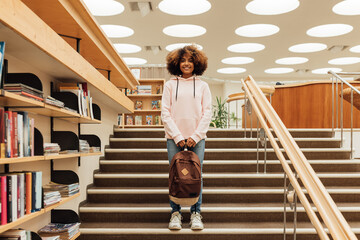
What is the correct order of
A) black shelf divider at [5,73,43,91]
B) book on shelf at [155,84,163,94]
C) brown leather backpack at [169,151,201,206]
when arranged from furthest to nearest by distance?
book on shelf at [155,84,163,94] → brown leather backpack at [169,151,201,206] → black shelf divider at [5,73,43,91]

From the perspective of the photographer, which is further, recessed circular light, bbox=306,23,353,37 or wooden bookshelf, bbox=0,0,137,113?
recessed circular light, bbox=306,23,353,37

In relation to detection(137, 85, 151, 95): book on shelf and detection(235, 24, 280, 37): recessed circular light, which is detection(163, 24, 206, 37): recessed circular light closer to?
detection(235, 24, 280, 37): recessed circular light

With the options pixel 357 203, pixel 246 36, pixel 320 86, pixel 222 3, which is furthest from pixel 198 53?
pixel 246 36

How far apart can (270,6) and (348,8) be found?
1508 millimetres

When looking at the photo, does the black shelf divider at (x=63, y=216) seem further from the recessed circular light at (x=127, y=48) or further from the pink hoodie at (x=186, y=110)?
the recessed circular light at (x=127, y=48)

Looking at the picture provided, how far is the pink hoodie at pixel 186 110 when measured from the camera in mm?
2430

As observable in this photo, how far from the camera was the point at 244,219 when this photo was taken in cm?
286

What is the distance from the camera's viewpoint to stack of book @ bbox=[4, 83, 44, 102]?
5.02 feet

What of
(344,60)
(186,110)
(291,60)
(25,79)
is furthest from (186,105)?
(344,60)

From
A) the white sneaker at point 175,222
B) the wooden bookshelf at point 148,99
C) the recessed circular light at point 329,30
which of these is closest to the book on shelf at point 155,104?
the wooden bookshelf at point 148,99

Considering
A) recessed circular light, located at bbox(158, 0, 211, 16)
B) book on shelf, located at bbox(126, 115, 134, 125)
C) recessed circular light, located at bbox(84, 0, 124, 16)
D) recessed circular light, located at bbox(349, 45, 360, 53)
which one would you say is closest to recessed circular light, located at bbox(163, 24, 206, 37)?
recessed circular light, located at bbox(158, 0, 211, 16)

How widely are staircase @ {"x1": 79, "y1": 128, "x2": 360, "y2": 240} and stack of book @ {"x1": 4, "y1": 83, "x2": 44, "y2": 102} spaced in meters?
1.39

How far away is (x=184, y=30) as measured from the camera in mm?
7543

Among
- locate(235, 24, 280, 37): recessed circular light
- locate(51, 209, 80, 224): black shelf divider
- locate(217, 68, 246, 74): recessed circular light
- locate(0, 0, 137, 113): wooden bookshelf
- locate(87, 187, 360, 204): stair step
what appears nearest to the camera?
locate(0, 0, 137, 113): wooden bookshelf
